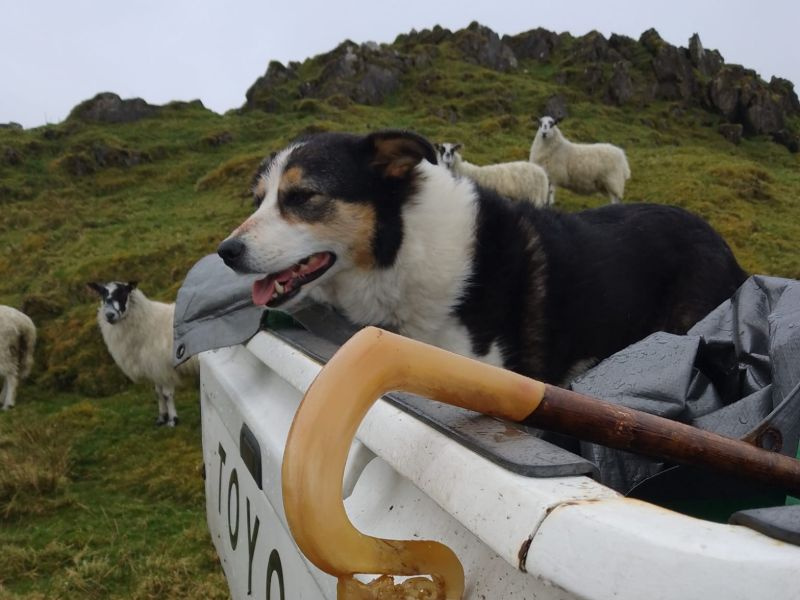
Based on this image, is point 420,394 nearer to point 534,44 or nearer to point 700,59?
point 700,59

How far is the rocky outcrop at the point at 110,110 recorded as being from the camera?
113 feet

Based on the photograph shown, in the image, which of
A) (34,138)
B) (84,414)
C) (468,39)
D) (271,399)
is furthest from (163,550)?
(468,39)

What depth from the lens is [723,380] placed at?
1922 millimetres

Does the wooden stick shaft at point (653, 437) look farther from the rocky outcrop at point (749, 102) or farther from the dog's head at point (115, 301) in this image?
the rocky outcrop at point (749, 102)

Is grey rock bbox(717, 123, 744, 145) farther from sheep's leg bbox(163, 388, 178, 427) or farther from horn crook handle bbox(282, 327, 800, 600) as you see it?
horn crook handle bbox(282, 327, 800, 600)

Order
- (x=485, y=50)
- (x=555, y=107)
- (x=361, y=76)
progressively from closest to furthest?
(x=555, y=107), (x=361, y=76), (x=485, y=50)

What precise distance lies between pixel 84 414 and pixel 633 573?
29.5ft

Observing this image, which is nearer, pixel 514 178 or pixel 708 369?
pixel 708 369

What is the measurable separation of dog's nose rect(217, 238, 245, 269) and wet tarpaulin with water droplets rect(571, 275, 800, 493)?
4.90 feet

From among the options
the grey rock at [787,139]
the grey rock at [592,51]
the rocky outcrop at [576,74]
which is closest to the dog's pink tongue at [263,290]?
the rocky outcrop at [576,74]

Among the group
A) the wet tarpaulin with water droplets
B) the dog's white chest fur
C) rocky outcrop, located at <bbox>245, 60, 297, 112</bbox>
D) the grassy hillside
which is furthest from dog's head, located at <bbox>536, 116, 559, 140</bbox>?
rocky outcrop, located at <bbox>245, 60, 297, 112</bbox>

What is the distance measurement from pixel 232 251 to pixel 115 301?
6.19 m

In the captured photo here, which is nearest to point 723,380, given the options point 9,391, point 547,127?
point 9,391

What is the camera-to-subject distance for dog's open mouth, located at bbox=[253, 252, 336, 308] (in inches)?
105
